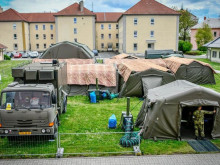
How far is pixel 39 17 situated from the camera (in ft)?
226

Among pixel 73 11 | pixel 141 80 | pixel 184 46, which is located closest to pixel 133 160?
pixel 141 80

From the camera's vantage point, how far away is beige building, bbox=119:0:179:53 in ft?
176

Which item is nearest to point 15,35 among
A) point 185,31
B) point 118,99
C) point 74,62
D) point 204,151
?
point 74,62

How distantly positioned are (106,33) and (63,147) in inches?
A: 2432

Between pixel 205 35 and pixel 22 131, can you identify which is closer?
pixel 22 131

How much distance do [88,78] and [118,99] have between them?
121 inches

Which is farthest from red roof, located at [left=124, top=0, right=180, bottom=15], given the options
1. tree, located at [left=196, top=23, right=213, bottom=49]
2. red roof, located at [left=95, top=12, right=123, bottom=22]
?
red roof, located at [left=95, top=12, right=123, bottom=22]

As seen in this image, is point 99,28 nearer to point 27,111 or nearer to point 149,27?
point 149,27

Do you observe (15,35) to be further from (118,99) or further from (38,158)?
(38,158)

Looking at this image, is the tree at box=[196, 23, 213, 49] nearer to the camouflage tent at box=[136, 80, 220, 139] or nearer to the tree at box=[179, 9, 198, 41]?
the tree at box=[179, 9, 198, 41]

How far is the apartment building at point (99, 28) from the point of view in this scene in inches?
2122

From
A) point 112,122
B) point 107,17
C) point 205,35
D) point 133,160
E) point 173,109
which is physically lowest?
point 133,160

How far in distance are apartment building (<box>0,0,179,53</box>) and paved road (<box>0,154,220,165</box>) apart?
4589cm

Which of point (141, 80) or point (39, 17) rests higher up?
point (39, 17)
